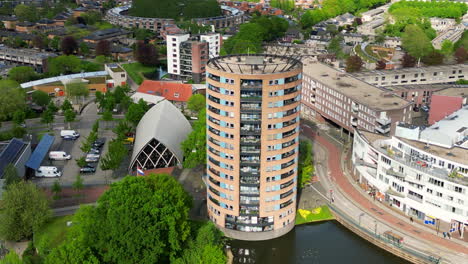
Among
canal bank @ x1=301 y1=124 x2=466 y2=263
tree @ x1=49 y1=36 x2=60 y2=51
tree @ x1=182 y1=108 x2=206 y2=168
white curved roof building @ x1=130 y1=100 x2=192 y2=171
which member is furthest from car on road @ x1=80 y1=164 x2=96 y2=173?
tree @ x1=49 y1=36 x2=60 y2=51

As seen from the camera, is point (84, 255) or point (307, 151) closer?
point (84, 255)

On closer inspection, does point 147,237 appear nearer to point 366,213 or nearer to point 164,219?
point 164,219

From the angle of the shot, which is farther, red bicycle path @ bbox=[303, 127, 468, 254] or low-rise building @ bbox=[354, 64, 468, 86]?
low-rise building @ bbox=[354, 64, 468, 86]

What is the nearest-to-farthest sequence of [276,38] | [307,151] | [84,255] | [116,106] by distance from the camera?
[84,255], [307,151], [116,106], [276,38]

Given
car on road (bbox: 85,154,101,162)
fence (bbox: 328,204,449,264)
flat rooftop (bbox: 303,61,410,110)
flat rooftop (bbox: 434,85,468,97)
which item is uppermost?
flat rooftop (bbox: 303,61,410,110)

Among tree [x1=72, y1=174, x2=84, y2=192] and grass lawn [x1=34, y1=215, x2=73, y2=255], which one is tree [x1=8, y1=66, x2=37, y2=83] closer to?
tree [x1=72, y1=174, x2=84, y2=192]

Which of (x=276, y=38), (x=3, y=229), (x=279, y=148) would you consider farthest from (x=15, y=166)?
(x=276, y=38)

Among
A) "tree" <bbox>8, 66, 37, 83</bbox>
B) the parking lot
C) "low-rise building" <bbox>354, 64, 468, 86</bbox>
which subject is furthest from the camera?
"tree" <bbox>8, 66, 37, 83</bbox>
